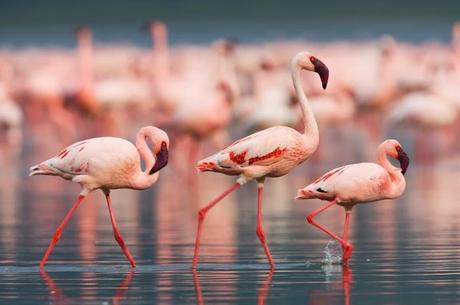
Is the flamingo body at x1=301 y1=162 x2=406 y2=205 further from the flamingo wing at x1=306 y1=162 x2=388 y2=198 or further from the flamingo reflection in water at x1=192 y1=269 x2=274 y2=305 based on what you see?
the flamingo reflection in water at x1=192 y1=269 x2=274 y2=305

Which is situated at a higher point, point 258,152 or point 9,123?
point 9,123

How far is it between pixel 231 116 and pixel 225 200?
8.78 metres

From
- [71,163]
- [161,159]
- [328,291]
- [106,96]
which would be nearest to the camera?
[328,291]

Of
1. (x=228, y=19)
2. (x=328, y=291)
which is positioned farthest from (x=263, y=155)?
(x=228, y=19)

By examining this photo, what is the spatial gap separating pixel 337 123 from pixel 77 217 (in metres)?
11.8

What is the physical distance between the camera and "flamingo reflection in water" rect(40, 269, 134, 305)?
9961 millimetres

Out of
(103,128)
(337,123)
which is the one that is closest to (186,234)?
(337,123)

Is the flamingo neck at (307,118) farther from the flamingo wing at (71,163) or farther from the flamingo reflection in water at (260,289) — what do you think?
the flamingo wing at (71,163)

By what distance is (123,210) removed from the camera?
57.4ft

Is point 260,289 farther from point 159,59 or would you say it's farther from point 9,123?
point 159,59

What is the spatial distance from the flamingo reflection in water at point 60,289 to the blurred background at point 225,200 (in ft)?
0.06

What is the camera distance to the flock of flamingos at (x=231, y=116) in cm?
1248

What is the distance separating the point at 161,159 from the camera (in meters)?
12.1

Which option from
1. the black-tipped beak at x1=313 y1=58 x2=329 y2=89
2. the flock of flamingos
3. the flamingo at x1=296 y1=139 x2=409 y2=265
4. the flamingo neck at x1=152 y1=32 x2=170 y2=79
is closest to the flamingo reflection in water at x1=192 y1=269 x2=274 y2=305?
the flock of flamingos
